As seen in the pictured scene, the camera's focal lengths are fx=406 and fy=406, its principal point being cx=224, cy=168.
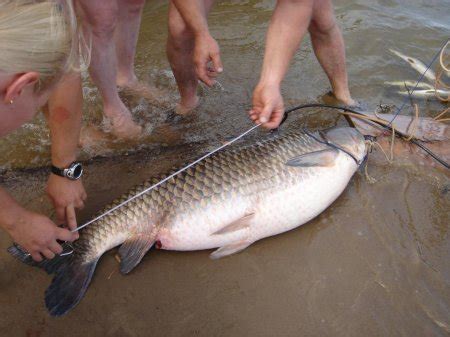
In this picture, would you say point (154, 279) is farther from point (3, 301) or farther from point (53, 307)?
point (3, 301)

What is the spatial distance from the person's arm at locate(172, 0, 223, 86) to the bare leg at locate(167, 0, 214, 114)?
24 cm

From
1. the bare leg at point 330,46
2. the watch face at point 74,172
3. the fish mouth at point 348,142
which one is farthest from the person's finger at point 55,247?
the bare leg at point 330,46

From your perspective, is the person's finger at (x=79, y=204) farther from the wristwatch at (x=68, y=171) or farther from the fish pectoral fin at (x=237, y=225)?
the fish pectoral fin at (x=237, y=225)

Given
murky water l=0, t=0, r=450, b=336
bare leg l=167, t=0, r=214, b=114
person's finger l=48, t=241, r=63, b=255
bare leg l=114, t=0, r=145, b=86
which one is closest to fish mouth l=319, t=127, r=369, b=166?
murky water l=0, t=0, r=450, b=336

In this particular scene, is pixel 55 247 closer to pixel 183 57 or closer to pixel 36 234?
pixel 36 234

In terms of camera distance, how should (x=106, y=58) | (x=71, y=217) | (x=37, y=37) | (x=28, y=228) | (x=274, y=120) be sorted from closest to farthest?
1. (x=37, y=37)
2. (x=28, y=228)
3. (x=71, y=217)
4. (x=274, y=120)
5. (x=106, y=58)

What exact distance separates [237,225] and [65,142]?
889 millimetres

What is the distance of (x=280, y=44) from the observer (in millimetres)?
2186

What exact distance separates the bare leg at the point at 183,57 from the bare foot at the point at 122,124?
0.40 metres

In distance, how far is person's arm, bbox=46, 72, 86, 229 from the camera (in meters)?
1.79

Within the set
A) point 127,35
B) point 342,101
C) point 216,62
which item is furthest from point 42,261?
point 342,101

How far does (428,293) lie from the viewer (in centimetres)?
178

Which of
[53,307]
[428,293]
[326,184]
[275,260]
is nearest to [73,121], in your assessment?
[53,307]

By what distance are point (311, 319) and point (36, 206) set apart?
1.52 metres
